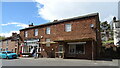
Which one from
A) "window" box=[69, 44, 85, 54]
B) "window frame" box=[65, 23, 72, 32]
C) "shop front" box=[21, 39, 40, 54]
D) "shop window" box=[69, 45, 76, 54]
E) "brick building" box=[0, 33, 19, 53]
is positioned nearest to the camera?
"window" box=[69, 44, 85, 54]

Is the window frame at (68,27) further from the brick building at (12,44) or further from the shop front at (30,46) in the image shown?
the brick building at (12,44)

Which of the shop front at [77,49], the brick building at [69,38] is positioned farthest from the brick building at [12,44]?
the shop front at [77,49]

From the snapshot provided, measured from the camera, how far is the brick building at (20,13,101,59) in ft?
80.1

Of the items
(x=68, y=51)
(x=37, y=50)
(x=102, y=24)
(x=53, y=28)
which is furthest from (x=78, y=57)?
(x=102, y=24)

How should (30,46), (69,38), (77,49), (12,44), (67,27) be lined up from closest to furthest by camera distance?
(77,49) < (69,38) < (67,27) < (30,46) < (12,44)

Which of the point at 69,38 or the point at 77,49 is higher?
the point at 69,38

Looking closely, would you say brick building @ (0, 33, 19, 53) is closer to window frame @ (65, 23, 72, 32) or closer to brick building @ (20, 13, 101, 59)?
brick building @ (20, 13, 101, 59)

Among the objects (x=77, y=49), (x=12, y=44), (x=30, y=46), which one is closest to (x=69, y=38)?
(x=77, y=49)

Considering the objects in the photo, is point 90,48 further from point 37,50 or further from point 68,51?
point 37,50

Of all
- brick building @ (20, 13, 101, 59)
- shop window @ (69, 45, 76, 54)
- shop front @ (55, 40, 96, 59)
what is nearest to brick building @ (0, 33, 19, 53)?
brick building @ (20, 13, 101, 59)

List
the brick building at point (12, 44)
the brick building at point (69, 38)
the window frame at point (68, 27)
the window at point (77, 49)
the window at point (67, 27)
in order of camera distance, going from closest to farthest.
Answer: the brick building at point (69, 38)
the window at point (77, 49)
the window frame at point (68, 27)
the window at point (67, 27)
the brick building at point (12, 44)

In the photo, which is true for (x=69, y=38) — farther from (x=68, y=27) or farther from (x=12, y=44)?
(x=12, y=44)

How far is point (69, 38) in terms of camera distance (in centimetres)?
2731

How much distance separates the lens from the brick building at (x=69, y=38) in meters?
24.4
